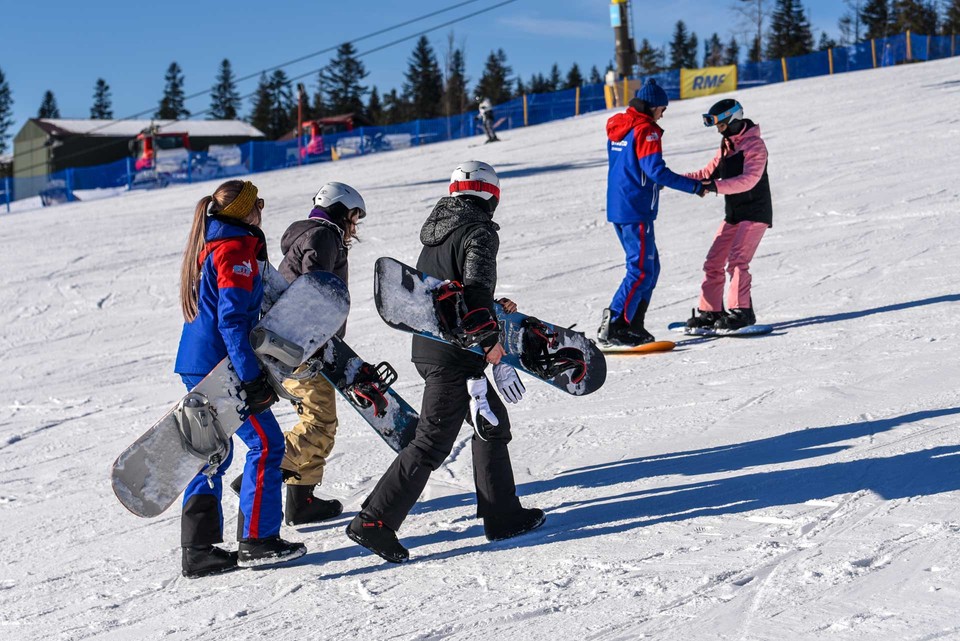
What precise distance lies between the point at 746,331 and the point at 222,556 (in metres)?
5.05

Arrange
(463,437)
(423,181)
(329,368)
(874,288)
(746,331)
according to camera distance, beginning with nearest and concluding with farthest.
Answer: (329,368) < (463,437) < (746,331) < (874,288) < (423,181)


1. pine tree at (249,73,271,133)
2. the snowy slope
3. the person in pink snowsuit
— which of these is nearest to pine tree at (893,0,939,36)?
pine tree at (249,73,271,133)

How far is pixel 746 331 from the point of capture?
7.64m

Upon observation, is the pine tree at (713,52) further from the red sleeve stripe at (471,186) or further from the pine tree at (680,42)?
the red sleeve stripe at (471,186)

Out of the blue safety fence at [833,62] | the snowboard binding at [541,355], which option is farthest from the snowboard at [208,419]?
the blue safety fence at [833,62]

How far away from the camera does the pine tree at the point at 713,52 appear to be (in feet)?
311

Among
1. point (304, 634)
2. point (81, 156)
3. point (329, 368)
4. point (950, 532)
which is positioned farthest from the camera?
point (81, 156)

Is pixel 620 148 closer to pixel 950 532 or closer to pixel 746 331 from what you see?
pixel 746 331

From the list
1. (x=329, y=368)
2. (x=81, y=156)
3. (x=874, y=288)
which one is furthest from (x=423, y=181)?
(x=81, y=156)

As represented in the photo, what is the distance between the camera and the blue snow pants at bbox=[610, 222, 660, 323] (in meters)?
7.12

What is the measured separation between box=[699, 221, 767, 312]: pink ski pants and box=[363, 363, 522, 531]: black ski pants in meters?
4.15

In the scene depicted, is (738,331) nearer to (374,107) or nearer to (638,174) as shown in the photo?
(638,174)

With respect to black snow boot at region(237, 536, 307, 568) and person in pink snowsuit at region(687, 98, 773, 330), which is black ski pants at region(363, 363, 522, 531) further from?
person in pink snowsuit at region(687, 98, 773, 330)

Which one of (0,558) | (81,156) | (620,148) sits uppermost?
(81,156)
